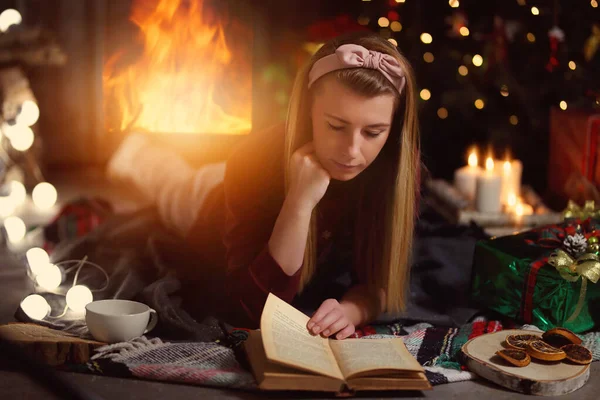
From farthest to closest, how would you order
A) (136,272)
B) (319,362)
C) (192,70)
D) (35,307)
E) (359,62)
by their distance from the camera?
(192,70)
(136,272)
(35,307)
(359,62)
(319,362)

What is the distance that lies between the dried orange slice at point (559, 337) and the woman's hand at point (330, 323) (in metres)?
0.46

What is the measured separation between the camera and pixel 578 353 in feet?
5.30

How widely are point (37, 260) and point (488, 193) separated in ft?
5.58

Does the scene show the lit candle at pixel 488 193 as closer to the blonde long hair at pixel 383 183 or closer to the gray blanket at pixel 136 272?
the blonde long hair at pixel 383 183

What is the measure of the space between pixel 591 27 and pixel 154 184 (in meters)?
1.80

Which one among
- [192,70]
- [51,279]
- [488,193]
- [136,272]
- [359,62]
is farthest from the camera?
[488,193]

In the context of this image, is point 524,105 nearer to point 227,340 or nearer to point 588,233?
point 588,233

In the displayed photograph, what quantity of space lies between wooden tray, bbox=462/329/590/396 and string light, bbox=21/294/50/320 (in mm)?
1074

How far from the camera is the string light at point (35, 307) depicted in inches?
73.1

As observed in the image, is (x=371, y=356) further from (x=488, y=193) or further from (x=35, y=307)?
(x=488, y=193)

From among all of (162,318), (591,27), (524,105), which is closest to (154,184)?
(162,318)

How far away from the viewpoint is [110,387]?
1.54 metres

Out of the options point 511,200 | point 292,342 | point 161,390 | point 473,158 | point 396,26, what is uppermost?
point 396,26

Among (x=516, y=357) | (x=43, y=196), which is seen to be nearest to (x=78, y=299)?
(x=516, y=357)
